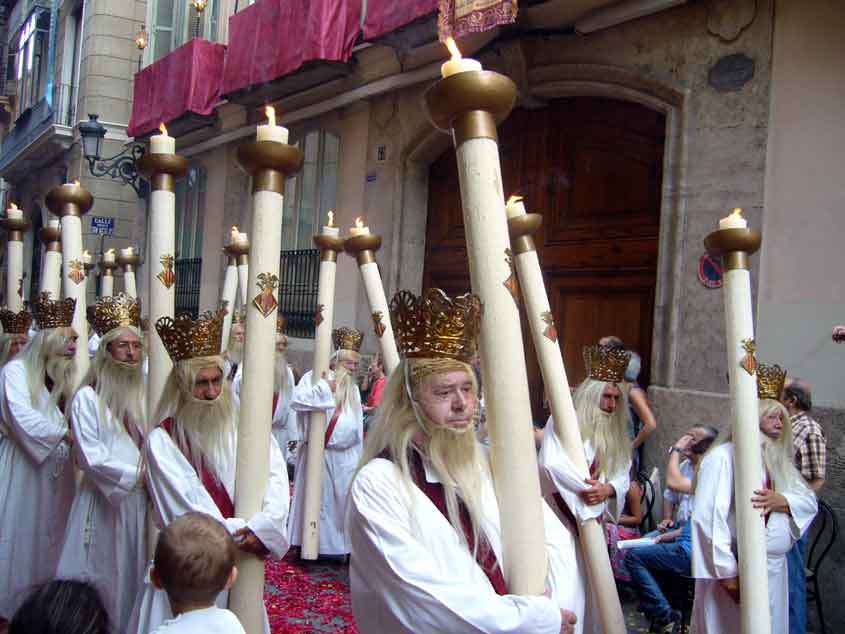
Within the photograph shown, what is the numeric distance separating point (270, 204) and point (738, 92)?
482 centimetres

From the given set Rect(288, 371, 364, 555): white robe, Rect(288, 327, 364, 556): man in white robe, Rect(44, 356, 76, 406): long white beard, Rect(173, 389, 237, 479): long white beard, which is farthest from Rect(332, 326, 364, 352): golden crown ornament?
Rect(173, 389, 237, 479): long white beard

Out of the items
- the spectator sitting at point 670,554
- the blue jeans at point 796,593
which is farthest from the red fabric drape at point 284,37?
the blue jeans at point 796,593

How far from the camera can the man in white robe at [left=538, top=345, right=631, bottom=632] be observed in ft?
12.8

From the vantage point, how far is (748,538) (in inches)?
129

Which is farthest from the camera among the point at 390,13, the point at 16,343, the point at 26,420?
the point at 390,13

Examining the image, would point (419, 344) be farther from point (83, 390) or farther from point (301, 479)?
point (301, 479)

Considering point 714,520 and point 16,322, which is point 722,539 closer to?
point 714,520

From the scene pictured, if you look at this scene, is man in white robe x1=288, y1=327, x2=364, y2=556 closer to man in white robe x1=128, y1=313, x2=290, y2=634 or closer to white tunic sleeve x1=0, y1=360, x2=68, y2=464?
white tunic sleeve x1=0, y1=360, x2=68, y2=464

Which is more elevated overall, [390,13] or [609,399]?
[390,13]

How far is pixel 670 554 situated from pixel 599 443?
0.96m

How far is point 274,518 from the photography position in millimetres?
2955

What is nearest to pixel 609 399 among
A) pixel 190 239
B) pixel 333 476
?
pixel 333 476

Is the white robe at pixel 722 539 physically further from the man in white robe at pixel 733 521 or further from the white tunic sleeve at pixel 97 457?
the white tunic sleeve at pixel 97 457

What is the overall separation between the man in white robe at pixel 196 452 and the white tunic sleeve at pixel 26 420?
1.69 meters
